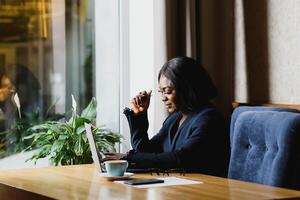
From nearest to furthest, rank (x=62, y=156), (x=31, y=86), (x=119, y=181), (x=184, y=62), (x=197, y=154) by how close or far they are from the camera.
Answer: (x=119, y=181)
(x=197, y=154)
(x=184, y=62)
(x=62, y=156)
(x=31, y=86)

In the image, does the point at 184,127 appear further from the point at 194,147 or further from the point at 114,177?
the point at 114,177

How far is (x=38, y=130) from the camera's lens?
405 cm

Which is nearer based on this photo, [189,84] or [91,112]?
[189,84]

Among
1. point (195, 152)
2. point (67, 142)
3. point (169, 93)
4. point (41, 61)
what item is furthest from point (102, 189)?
point (41, 61)

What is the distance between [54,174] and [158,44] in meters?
1.37

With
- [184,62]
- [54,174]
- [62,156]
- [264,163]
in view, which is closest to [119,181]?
[54,174]

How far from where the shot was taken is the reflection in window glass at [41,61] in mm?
3943

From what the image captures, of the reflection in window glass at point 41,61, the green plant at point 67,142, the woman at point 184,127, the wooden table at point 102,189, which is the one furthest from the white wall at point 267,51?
the wooden table at point 102,189

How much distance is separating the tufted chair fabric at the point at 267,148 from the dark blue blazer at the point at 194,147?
0.27ft

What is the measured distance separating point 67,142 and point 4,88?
1.74ft

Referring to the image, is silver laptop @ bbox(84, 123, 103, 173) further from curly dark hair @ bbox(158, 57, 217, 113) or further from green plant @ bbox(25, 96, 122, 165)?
green plant @ bbox(25, 96, 122, 165)

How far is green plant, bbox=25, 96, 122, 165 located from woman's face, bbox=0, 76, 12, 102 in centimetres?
25

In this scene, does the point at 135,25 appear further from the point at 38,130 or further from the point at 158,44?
the point at 38,130

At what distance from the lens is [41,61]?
4066mm
